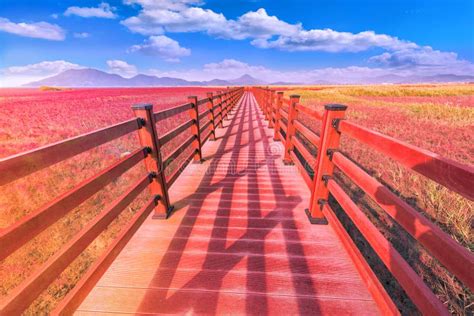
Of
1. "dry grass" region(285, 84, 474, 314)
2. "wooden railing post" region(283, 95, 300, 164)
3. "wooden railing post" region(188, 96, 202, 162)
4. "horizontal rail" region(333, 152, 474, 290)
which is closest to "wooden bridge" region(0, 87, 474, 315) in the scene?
"horizontal rail" region(333, 152, 474, 290)

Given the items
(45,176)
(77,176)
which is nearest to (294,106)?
(77,176)

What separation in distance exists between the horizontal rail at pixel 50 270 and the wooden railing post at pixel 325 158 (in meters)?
2.17

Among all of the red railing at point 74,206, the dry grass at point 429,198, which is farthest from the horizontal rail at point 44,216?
the dry grass at point 429,198

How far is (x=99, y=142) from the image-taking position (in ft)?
5.81

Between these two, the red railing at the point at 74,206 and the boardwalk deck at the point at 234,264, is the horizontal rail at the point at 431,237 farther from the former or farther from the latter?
the red railing at the point at 74,206

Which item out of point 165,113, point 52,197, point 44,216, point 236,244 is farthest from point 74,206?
point 52,197

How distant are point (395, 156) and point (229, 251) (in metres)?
1.74

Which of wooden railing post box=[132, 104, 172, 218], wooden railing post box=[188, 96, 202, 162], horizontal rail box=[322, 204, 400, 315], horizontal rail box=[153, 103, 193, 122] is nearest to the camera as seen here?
horizontal rail box=[322, 204, 400, 315]

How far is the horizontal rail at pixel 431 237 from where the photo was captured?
919 mm

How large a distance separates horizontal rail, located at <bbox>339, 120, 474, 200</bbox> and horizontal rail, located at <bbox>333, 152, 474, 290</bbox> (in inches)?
8.0

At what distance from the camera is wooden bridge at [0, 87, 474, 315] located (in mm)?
1173

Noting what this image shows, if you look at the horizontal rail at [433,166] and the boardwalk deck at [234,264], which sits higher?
the horizontal rail at [433,166]

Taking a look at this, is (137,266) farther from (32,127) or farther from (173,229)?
(32,127)

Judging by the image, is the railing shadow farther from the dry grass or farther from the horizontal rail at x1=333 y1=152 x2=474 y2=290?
the dry grass
